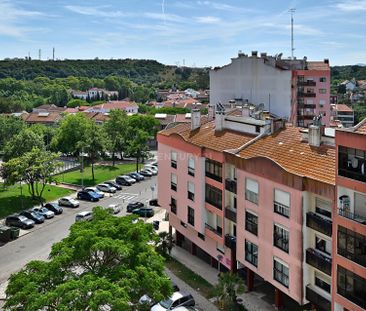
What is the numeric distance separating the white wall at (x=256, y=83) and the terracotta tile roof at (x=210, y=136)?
19.5 metres

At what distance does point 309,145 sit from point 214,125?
1231 cm

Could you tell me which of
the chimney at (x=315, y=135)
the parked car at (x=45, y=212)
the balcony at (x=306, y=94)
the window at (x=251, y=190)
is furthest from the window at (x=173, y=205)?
the balcony at (x=306, y=94)

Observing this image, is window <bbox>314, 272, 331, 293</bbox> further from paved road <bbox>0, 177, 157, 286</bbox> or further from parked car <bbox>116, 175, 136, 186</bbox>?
parked car <bbox>116, 175, 136, 186</bbox>

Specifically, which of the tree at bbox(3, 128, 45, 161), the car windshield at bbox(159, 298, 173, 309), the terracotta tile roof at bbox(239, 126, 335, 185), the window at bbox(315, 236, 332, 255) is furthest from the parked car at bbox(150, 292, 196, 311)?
the tree at bbox(3, 128, 45, 161)

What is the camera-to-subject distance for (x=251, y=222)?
96.9 ft

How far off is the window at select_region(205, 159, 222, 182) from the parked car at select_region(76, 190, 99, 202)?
1005 inches

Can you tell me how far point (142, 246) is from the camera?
81.0 feet

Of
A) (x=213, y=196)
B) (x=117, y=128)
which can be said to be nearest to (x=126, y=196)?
(x=117, y=128)

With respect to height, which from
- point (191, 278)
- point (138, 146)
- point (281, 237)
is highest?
point (138, 146)

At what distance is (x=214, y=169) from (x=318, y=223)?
11336 millimetres

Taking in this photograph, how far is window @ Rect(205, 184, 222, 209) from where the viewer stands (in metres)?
33.8

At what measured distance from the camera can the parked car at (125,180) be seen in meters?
65.5

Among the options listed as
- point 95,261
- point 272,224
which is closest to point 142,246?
point 95,261

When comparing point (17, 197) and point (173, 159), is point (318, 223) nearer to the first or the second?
point (173, 159)
